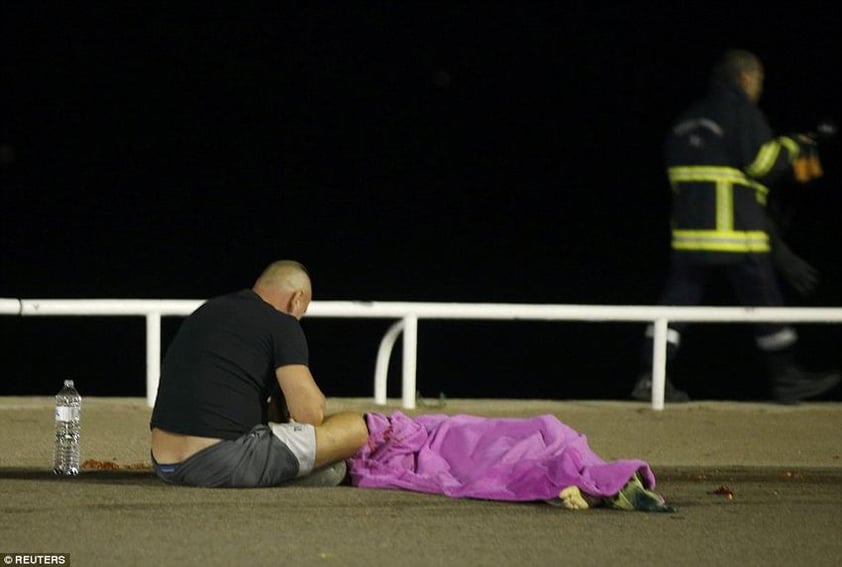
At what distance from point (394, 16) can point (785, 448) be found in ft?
51.0

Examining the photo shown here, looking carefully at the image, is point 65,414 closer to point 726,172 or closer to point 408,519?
point 408,519

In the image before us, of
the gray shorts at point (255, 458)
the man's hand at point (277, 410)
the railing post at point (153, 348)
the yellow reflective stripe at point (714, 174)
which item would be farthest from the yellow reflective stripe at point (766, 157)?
the gray shorts at point (255, 458)

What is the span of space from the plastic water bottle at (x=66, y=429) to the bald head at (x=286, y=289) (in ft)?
4.63

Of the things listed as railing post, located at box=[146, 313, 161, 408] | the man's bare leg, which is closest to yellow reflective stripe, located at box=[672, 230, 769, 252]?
railing post, located at box=[146, 313, 161, 408]

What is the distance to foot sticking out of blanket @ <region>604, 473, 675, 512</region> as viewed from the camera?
880 cm

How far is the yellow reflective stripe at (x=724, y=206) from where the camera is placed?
509 inches

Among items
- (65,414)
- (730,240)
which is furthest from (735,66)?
(65,414)

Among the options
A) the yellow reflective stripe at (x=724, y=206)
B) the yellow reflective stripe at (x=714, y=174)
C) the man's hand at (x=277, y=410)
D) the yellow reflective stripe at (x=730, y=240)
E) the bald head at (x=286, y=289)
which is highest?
the yellow reflective stripe at (x=714, y=174)

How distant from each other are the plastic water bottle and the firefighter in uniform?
4.31m

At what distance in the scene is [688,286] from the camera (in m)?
13.1

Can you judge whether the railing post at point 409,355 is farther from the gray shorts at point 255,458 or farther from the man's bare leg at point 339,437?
the gray shorts at point 255,458

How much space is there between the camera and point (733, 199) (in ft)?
42.4

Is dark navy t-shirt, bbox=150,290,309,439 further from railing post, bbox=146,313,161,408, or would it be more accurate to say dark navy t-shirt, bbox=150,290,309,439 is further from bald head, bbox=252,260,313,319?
railing post, bbox=146,313,161,408

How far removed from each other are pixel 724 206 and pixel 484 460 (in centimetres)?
428
